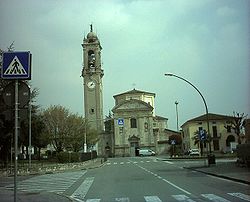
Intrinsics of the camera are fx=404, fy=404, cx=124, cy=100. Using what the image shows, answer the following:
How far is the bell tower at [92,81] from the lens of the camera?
4183 inches

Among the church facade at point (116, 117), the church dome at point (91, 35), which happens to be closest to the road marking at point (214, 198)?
the church facade at point (116, 117)

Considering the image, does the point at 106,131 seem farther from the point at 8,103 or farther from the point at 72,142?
the point at 8,103

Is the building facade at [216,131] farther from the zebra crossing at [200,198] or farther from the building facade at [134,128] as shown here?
the zebra crossing at [200,198]

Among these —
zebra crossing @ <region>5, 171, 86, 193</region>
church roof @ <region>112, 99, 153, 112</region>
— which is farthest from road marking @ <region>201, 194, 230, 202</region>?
church roof @ <region>112, 99, 153, 112</region>

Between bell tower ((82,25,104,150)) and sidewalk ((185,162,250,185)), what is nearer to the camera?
sidewalk ((185,162,250,185))

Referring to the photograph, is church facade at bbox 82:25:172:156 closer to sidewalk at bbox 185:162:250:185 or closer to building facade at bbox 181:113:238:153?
building facade at bbox 181:113:238:153

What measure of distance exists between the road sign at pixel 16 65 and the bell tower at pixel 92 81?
95.6m

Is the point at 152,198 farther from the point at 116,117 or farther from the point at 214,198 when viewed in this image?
the point at 116,117

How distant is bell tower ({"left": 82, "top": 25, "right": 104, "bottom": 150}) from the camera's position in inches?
4183

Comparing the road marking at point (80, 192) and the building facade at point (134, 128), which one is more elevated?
the building facade at point (134, 128)

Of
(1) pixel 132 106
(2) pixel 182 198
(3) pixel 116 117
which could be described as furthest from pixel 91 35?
(2) pixel 182 198

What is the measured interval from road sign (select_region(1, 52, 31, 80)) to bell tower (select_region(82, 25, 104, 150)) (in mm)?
95581

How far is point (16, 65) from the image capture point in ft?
33.5

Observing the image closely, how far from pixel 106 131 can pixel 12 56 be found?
101802mm
